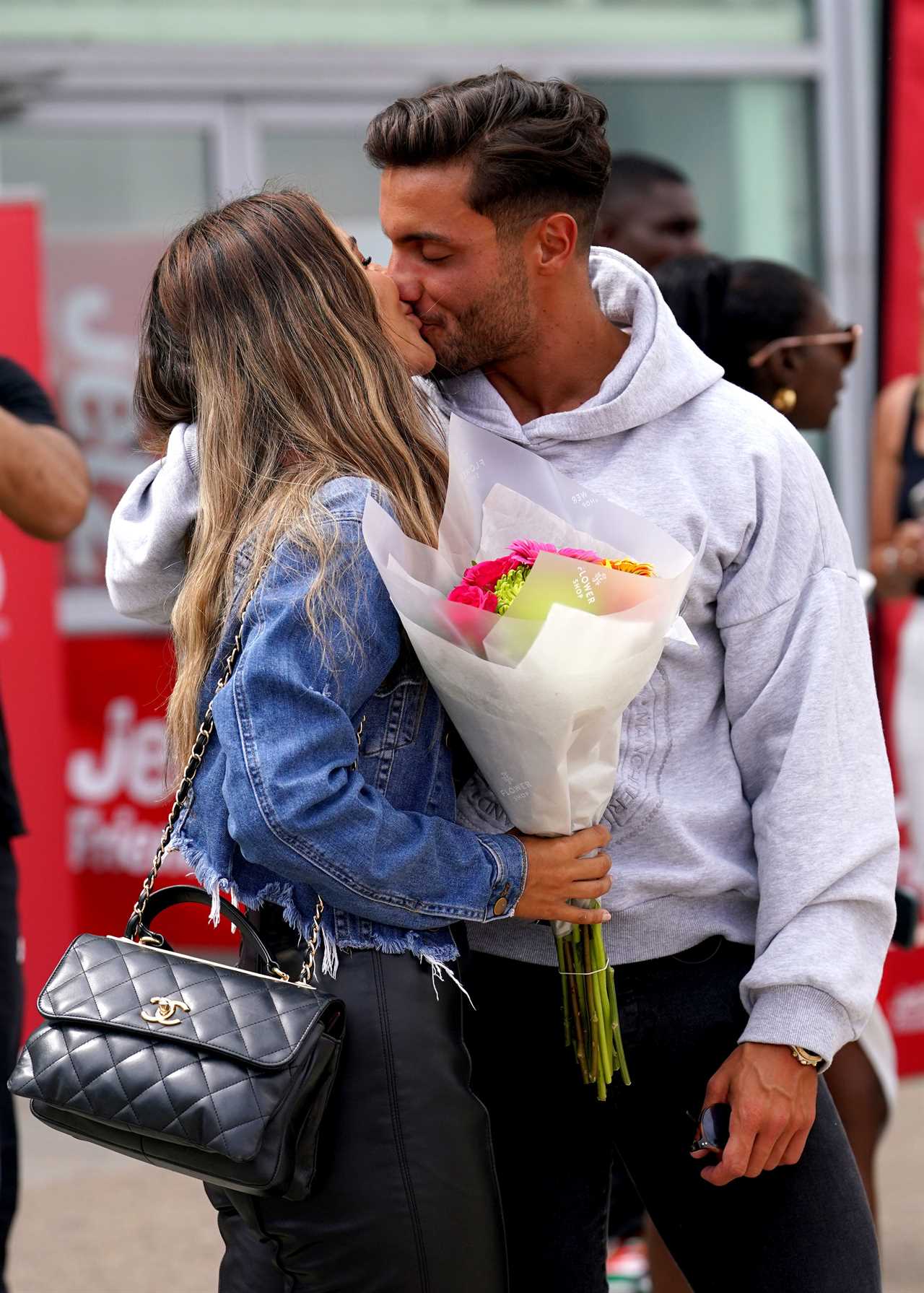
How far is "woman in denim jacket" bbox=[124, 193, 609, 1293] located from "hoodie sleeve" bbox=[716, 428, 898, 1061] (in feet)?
0.75

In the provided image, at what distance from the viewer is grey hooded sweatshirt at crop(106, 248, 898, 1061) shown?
1.87 meters

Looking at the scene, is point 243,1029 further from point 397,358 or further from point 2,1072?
point 2,1072

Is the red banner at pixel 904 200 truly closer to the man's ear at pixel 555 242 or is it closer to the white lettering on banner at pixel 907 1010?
the white lettering on banner at pixel 907 1010

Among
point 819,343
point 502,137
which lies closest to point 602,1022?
point 502,137

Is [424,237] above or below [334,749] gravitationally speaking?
above

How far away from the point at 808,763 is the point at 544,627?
43 cm

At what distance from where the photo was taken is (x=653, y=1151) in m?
1.98

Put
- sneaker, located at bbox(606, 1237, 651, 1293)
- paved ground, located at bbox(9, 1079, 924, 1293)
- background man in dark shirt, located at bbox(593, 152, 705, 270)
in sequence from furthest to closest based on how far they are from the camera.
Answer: background man in dark shirt, located at bbox(593, 152, 705, 270) < paved ground, located at bbox(9, 1079, 924, 1293) < sneaker, located at bbox(606, 1237, 651, 1293)

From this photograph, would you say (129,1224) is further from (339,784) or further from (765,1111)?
(339,784)

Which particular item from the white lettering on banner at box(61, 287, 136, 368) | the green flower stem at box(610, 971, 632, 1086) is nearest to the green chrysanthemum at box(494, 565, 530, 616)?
the green flower stem at box(610, 971, 632, 1086)

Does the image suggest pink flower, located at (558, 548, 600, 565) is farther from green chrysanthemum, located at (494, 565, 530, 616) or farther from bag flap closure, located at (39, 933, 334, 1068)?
bag flap closure, located at (39, 933, 334, 1068)

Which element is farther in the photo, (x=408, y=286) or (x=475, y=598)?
(x=408, y=286)

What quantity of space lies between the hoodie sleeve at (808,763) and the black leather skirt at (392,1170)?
0.37 meters

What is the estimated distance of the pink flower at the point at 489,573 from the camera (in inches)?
67.6
